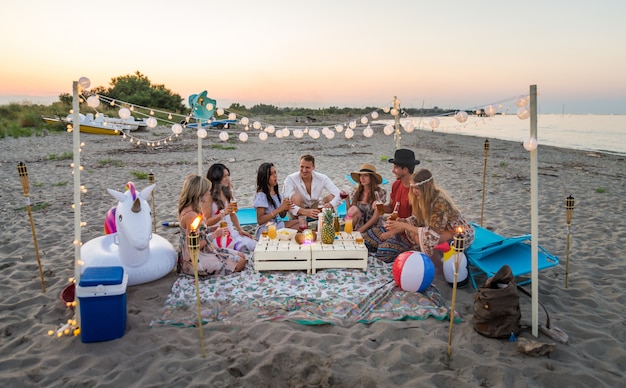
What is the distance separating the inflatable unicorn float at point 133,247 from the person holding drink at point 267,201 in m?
1.44

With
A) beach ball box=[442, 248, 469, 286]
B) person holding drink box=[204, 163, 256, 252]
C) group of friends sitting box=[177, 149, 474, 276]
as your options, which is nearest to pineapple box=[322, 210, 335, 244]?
group of friends sitting box=[177, 149, 474, 276]

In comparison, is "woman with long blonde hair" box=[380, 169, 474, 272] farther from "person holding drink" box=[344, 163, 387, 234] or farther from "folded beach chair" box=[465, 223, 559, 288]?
"person holding drink" box=[344, 163, 387, 234]

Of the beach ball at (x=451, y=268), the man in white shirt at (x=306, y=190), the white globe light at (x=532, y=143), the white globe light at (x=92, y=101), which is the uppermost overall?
the white globe light at (x=92, y=101)

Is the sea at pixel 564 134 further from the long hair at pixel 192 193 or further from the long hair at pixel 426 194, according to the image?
the long hair at pixel 192 193

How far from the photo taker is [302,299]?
434 centimetres

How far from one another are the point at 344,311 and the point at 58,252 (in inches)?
164

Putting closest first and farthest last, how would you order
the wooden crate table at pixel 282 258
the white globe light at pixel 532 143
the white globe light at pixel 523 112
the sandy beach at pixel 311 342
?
1. the sandy beach at pixel 311 342
2. the white globe light at pixel 532 143
3. the white globe light at pixel 523 112
4. the wooden crate table at pixel 282 258

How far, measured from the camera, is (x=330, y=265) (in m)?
5.02

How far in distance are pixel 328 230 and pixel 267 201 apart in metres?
1.38

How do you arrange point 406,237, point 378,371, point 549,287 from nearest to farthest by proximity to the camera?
point 378,371, point 549,287, point 406,237

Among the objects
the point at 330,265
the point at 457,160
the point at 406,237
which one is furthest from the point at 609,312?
the point at 457,160

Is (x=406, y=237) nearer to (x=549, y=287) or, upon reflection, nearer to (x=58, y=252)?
(x=549, y=287)

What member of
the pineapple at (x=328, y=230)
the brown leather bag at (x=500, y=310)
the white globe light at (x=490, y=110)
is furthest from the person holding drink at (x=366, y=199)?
the brown leather bag at (x=500, y=310)

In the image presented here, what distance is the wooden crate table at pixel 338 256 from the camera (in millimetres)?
4977
